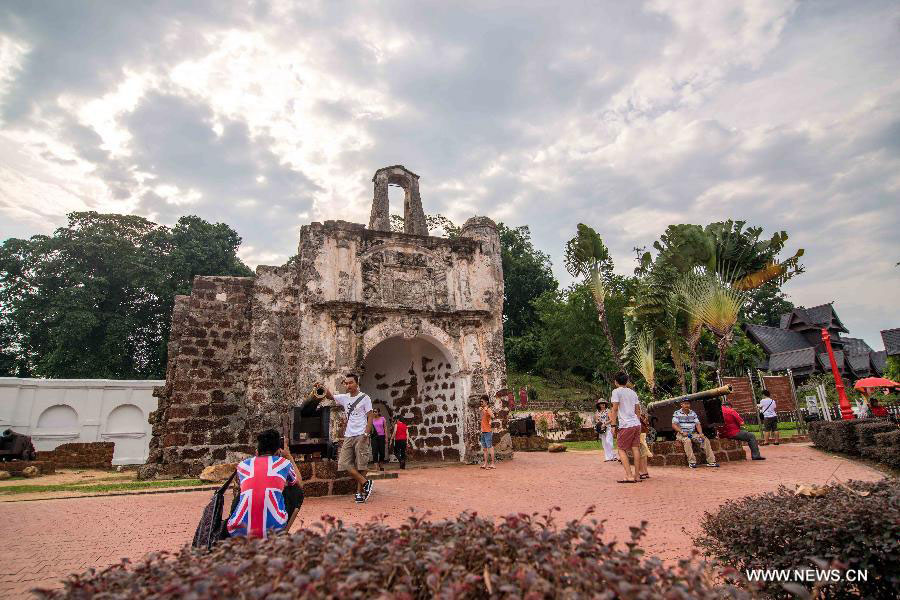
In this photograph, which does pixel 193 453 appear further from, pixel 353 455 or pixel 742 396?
pixel 742 396

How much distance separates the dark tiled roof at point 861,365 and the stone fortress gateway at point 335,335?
3655 cm

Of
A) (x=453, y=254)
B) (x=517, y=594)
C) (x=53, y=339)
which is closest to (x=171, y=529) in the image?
(x=517, y=594)

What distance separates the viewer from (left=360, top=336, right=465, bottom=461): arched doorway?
14.6m

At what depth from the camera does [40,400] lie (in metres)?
21.6

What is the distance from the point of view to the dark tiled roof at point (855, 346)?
40.1 meters

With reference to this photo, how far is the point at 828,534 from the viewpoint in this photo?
299 cm

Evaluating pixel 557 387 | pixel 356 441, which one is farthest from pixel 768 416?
pixel 557 387

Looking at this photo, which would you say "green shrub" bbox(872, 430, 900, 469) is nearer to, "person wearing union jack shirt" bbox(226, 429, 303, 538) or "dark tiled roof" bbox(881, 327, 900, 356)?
"person wearing union jack shirt" bbox(226, 429, 303, 538)

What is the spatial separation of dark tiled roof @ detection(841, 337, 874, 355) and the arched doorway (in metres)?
40.6

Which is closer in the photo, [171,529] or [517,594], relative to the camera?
[517,594]

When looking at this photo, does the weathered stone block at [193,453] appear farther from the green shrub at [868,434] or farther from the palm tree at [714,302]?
the palm tree at [714,302]

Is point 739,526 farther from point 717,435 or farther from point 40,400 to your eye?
point 40,400

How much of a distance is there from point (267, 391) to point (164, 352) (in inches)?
965

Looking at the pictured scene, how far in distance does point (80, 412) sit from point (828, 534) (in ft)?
89.5
